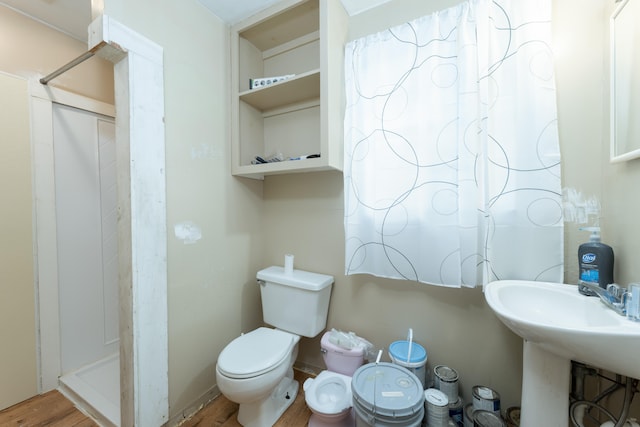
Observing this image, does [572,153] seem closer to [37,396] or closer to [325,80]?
[325,80]

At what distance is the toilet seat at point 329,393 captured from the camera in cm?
114

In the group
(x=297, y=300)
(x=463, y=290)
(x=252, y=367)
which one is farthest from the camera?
(x=297, y=300)

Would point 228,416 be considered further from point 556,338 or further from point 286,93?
point 286,93

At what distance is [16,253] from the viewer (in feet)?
4.57

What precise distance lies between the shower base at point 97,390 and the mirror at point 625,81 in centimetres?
248

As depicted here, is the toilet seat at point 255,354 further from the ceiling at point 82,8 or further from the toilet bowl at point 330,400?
the ceiling at point 82,8

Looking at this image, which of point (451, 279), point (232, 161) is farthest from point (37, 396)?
point (451, 279)

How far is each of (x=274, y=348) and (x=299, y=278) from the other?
0.39 m

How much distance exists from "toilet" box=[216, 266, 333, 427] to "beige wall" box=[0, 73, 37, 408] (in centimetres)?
125

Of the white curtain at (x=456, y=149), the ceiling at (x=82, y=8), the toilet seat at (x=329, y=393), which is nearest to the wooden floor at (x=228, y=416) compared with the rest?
the toilet seat at (x=329, y=393)

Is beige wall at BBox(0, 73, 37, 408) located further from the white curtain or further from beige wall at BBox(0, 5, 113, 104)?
the white curtain

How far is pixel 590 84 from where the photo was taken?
0.98 metres

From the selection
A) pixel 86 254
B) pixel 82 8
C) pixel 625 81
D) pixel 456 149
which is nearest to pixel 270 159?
pixel 456 149

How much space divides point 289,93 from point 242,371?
5.04 ft
